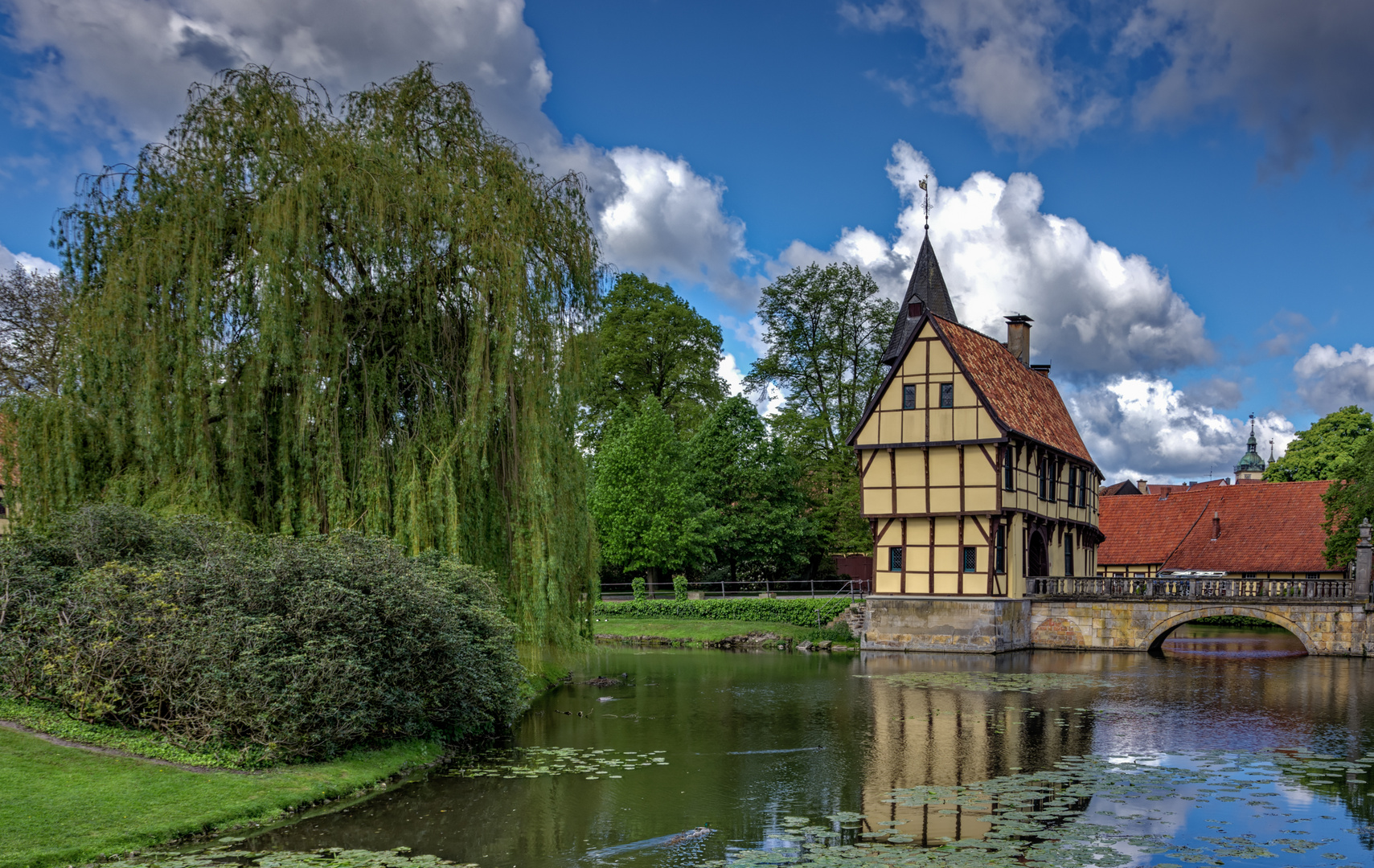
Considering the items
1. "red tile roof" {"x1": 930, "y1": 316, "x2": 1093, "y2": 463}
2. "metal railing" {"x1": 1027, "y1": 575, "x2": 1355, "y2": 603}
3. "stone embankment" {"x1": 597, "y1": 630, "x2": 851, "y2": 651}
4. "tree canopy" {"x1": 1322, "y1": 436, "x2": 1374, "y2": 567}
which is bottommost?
"stone embankment" {"x1": 597, "y1": 630, "x2": 851, "y2": 651}

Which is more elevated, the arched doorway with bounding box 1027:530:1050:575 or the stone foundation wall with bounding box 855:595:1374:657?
the arched doorway with bounding box 1027:530:1050:575

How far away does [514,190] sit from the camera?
17.5 meters

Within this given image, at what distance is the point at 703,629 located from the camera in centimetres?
3688

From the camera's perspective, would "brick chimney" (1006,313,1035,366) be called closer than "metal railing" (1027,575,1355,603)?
No

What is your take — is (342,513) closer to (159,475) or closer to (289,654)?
(159,475)

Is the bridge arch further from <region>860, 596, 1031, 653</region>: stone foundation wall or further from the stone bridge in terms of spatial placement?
<region>860, 596, 1031, 653</region>: stone foundation wall

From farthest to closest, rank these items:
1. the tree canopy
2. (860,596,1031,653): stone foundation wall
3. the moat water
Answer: the tree canopy → (860,596,1031,653): stone foundation wall → the moat water

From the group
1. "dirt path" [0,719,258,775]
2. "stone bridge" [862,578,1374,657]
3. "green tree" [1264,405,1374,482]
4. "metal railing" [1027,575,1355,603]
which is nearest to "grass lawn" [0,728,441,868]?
"dirt path" [0,719,258,775]

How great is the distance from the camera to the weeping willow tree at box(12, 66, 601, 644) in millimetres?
15555

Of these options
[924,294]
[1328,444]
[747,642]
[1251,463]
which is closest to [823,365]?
[924,294]

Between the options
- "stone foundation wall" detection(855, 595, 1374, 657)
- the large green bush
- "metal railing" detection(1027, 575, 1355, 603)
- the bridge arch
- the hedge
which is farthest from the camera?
the hedge

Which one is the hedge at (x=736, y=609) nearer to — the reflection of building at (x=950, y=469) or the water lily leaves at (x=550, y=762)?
the reflection of building at (x=950, y=469)

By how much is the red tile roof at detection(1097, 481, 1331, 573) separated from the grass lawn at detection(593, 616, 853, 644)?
17143mm

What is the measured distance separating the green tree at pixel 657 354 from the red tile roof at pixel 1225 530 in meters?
18.9
